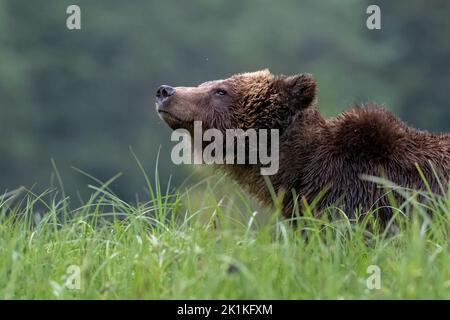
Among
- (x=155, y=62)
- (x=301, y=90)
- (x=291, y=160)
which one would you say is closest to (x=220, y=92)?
(x=301, y=90)

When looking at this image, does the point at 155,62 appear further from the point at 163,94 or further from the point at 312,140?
the point at 312,140

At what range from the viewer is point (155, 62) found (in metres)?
33.5

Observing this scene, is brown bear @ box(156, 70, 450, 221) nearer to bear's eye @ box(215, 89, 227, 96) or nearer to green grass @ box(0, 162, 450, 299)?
bear's eye @ box(215, 89, 227, 96)

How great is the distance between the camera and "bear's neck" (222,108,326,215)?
6.05 meters

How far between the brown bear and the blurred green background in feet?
66.1

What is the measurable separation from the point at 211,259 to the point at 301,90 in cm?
208

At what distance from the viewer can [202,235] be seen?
194 inches

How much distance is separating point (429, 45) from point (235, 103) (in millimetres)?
27474

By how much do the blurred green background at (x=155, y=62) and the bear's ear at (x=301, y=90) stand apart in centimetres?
2031

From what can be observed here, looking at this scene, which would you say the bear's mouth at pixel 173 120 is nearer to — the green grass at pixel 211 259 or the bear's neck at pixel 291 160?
the bear's neck at pixel 291 160

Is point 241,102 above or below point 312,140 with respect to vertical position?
above

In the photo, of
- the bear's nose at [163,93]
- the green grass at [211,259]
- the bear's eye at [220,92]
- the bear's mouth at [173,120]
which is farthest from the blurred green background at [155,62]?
the green grass at [211,259]

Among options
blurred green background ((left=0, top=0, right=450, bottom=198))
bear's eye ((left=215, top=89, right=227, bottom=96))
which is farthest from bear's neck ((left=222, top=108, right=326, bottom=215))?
blurred green background ((left=0, top=0, right=450, bottom=198))
